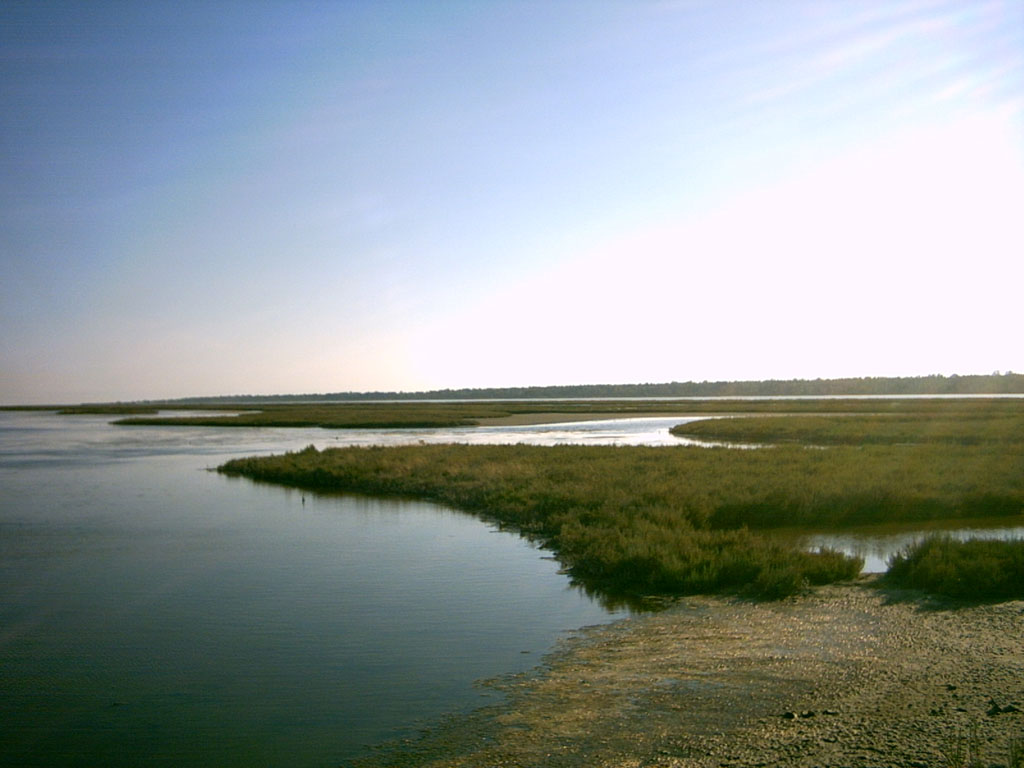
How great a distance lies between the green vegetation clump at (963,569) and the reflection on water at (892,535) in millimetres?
1789

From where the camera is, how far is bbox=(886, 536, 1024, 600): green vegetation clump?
11.4 meters

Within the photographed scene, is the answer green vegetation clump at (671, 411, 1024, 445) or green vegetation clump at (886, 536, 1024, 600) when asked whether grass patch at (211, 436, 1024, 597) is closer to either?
green vegetation clump at (886, 536, 1024, 600)

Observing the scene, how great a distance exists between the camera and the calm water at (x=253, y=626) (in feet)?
25.2

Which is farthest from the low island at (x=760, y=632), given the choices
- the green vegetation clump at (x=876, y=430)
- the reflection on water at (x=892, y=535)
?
the green vegetation clump at (x=876, y=430)

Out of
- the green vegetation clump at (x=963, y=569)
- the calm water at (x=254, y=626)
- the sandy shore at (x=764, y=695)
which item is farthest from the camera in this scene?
the green vegetation clump at (x=963, y=569)

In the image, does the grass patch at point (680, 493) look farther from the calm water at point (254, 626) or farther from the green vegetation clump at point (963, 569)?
the calm water at point (254, 626)

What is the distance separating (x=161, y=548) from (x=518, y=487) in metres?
9.77

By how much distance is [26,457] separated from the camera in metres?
42.7

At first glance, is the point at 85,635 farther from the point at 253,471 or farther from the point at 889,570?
the point at 253,471

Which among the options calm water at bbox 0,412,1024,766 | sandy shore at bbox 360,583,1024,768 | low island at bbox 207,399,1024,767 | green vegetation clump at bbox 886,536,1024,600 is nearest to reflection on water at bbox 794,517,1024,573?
calm water at bbox 0,412,1024,766

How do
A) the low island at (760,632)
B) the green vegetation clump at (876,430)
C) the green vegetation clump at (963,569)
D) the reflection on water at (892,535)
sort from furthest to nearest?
1. the green vegetation clump at (876,430)
2. the reflection on water at (892,535)
3. the green vegetation clump at (963,569)
4. the low island at (760,632)

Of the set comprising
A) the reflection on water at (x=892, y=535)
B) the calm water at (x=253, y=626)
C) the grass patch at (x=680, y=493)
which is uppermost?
the grass patch at (x=680, y=493)

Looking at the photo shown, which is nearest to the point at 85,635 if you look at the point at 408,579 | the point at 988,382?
the point at 408,579

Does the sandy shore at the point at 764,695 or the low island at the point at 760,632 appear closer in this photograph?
the sandy shore at the point at 764,695
